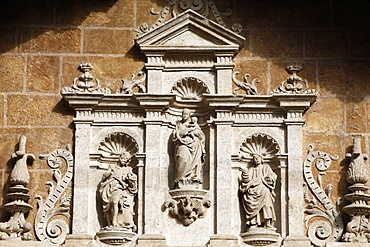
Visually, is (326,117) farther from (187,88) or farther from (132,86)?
(132,86)

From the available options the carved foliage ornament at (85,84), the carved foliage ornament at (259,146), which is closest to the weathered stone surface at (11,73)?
the carved foliage ornament at (85,84)

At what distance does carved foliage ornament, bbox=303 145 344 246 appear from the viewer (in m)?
17.8

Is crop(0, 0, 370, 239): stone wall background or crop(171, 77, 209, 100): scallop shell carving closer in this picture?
crop(0, 0, 370, 239): stone wall background

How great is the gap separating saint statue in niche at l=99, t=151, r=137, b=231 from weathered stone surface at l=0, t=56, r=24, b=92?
180cm

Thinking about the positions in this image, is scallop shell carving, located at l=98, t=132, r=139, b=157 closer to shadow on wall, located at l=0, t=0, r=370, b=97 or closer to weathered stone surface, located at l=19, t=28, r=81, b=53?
shadow on wall, located at l=0, t=0, r=370, b=97

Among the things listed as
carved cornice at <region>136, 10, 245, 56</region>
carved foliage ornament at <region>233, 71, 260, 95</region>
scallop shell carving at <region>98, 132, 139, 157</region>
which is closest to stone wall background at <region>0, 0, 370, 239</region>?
carved foliage ornament at <region>233, 71, 260, 95</region>

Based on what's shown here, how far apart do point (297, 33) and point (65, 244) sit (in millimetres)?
4382

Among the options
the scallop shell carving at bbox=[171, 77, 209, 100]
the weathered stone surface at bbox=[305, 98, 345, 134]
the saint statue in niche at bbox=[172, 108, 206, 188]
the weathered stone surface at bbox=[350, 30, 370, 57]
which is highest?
the weathered stone surface at bbox=[350, 30, 370, 57]

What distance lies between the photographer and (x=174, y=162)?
18047 mm

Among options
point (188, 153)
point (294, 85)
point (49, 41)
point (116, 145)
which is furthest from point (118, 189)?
point (294, 85)

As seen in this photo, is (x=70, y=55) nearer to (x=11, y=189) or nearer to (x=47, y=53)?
(x=47, y=53)

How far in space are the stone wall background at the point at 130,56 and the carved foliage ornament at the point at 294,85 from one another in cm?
10

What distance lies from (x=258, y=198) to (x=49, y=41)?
371 cm

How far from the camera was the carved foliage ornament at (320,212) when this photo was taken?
17750mm
